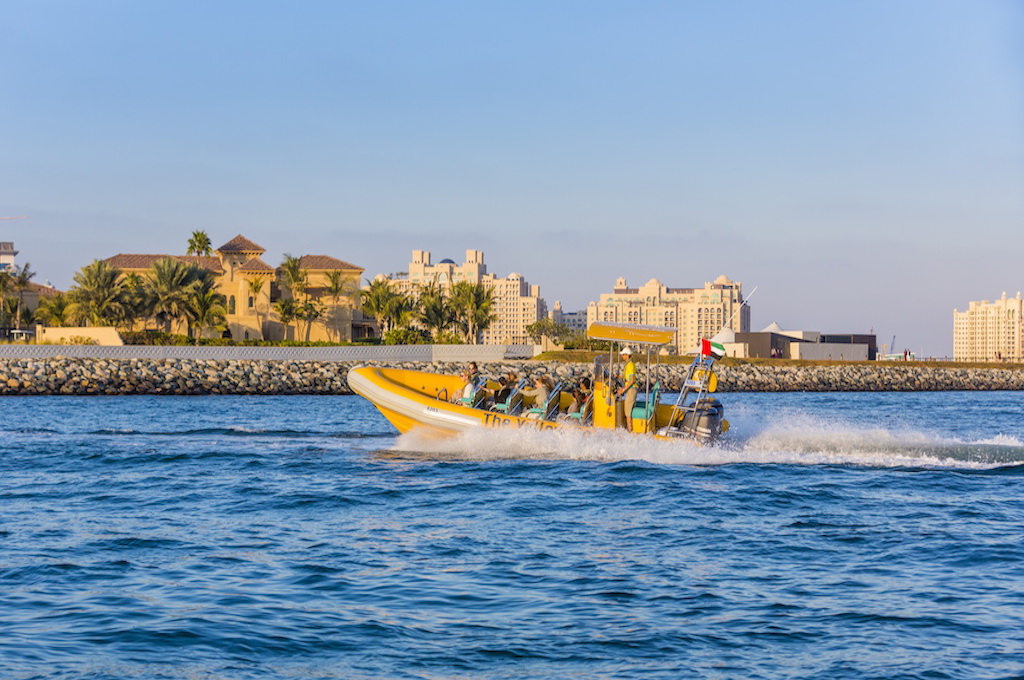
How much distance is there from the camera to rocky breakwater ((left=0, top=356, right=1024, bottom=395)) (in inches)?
1906

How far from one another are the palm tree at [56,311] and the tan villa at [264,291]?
4.70 m

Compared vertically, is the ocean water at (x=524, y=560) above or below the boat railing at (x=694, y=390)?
below

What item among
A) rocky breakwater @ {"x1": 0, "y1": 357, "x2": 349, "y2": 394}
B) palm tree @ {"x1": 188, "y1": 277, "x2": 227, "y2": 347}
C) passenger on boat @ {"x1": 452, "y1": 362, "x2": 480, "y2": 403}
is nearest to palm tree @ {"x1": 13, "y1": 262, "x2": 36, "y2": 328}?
palm tree @ {"x1": 188, "y1": 277, "x2": 227, "y2": 347}

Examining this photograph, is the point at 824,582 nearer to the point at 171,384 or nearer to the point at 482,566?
the point at 482,566

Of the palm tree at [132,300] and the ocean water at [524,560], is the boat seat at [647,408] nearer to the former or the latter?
the ocean water at [524,560]

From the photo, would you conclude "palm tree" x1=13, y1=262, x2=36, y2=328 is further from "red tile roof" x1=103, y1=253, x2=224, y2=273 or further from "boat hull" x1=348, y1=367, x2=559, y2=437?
"boat hull" x1=348, y1=367, x2=559, y2=437

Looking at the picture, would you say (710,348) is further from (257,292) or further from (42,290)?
(42,290)

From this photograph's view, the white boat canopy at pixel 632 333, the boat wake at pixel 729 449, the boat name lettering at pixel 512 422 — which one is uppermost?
the white boat canopy at pixel 632 333

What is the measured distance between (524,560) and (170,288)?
6465 centimetres

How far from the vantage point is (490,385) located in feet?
66.0

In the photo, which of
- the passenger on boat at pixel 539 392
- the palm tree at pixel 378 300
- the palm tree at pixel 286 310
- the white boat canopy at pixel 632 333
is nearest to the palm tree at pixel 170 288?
Answer: the palm tree at pixel 286 310

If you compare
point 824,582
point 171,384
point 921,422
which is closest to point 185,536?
point 824,582

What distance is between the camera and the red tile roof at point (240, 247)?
78250 millimetres

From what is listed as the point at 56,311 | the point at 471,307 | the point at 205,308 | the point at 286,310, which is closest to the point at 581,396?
the point at 205,308
